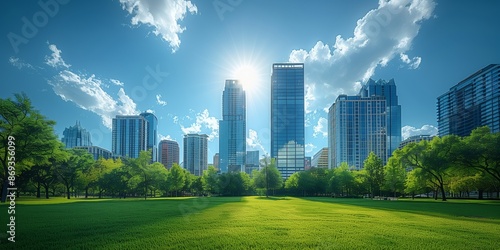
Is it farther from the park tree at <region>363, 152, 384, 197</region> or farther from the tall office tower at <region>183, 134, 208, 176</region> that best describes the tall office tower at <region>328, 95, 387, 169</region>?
the tall office tower at <region>183, 134, 208, 176</region>

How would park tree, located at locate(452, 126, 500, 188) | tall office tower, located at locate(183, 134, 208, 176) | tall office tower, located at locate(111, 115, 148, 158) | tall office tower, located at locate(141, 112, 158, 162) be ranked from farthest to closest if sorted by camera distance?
tall office tower, located at locate(183, 134, 208, 176) → tall office tower, located at locate(141, 112, 158, 162) → tall office tower, located at locate(111, 115, 148, 158) → park tree, located at locate(452, 126, 500, 188)

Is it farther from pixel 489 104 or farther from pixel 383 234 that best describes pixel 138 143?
pixel 489 104

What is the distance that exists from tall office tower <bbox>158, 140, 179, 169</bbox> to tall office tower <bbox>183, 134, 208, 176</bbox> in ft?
40.6

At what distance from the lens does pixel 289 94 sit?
13275 centimetres

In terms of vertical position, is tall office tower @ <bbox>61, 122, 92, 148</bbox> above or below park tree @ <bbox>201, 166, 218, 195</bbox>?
above

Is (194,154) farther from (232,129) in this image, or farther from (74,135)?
(74,135)

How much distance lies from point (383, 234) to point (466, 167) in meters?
41.3

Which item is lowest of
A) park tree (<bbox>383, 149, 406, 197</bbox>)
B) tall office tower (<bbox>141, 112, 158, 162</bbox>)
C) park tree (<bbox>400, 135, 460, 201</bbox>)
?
park tree (<bbox>383, 149, 406, 197</bbox>)

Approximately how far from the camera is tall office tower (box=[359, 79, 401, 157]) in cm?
17600

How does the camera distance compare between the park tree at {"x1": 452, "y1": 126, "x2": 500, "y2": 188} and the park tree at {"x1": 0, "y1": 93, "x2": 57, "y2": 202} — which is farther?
the park tree at {"x1": 452, "y1": 126, "x2": 500, "y2": 188}

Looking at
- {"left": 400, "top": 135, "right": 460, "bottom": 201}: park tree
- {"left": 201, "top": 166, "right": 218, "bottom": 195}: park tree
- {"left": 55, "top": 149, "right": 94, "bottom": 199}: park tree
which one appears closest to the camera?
{"left": 400, "top": 135, "right": 460, "bottom": 201}: park tree

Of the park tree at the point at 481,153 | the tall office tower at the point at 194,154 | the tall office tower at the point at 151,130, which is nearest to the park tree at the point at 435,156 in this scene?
the park tree at the point at 481,153

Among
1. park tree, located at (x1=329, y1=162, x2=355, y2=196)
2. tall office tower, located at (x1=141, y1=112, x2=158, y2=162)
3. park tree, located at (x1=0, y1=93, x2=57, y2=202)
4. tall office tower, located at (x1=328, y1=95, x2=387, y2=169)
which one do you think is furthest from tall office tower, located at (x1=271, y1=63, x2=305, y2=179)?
park tree, located at (x1=0, y1=93, x2=57, y2=202)

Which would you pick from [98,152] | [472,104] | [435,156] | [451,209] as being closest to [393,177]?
[435,156]
